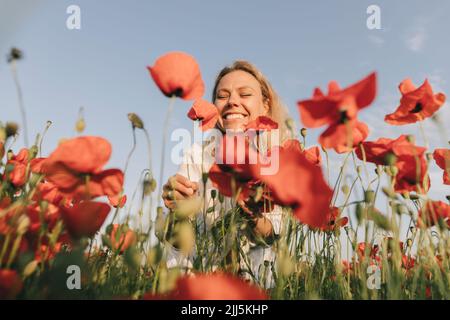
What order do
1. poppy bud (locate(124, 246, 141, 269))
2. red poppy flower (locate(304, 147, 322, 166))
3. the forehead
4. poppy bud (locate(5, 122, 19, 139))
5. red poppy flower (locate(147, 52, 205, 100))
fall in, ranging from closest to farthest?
poppy bud (locate(124, 246, 141, 269)) < red poppy flower (locate(147, 52, 205, 100)) < poppy bud (locate(5, 122, 19, 139)) < red poppy flower (locate(304, 147, 322, 166)) < the forehead

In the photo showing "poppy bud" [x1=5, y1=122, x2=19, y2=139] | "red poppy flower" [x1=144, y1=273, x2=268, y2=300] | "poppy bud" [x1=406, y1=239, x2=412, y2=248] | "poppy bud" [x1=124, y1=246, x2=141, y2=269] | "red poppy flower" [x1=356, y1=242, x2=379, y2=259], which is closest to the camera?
"red poppy flower" [x1=144, y1=273, x2=268, y2=300]

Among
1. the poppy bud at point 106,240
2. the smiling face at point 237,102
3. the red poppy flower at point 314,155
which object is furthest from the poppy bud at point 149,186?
the smiling face at point 237,102

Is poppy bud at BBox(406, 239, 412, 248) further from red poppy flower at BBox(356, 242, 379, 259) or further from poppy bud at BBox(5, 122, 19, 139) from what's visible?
poppy bud at BBox(5, 122, 19, 139)

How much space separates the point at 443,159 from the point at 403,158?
0.49 m

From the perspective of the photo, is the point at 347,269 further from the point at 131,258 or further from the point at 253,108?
the point at 253,108

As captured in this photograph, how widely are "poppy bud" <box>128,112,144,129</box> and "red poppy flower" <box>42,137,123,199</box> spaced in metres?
0.15

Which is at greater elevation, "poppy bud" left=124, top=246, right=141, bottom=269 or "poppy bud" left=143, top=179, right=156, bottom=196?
"poppy bud" left=143, top=179, right=156, bottom=196

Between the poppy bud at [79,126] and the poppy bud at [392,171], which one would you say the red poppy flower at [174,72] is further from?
the poppy bud at [392,171]

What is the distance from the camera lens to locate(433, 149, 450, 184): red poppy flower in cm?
154

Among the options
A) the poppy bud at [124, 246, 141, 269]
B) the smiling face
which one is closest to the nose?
the smiling face

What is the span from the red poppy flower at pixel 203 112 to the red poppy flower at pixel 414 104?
726mm
